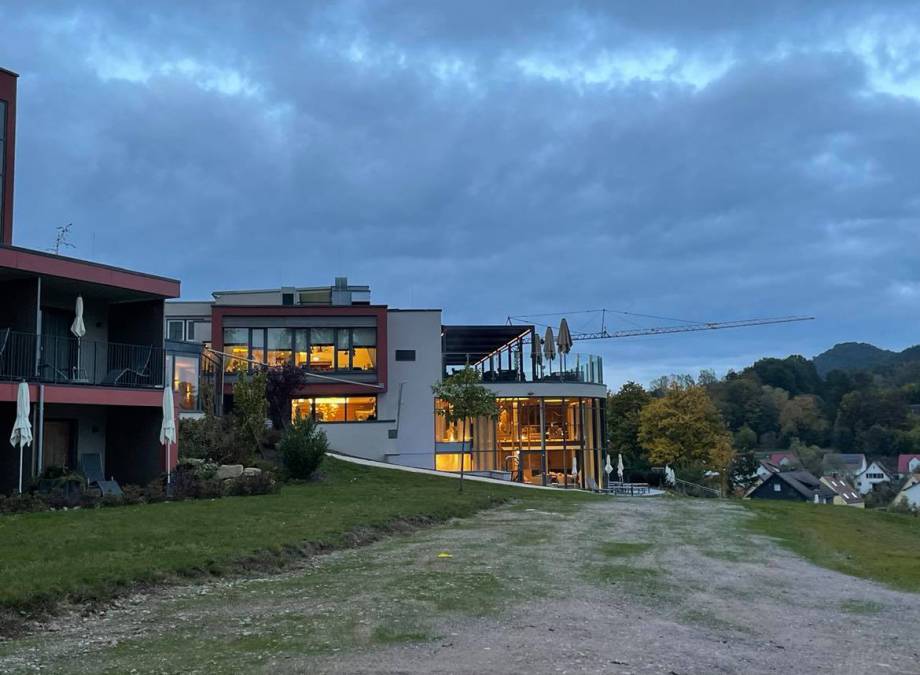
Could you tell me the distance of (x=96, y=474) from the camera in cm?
1917

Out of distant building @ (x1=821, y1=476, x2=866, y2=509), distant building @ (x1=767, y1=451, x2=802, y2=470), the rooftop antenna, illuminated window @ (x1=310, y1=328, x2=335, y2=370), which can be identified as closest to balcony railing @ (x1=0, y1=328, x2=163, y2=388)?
the rooftop antenna

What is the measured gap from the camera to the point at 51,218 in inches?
2525

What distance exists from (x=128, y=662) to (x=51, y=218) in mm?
65150

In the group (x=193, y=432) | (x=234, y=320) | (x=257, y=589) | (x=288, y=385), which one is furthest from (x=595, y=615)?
(x=234, y=320)

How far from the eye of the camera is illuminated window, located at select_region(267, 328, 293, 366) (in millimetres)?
37219

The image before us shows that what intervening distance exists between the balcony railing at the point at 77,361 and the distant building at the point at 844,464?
97117mm

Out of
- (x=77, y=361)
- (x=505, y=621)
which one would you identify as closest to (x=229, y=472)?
(x=77, y=361)

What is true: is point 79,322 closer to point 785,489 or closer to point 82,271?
point 82,271

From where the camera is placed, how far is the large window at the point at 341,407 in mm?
36969

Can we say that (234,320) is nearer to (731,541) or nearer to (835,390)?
(731,541)

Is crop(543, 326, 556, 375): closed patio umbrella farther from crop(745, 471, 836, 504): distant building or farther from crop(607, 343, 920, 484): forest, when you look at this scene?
crop(745, 471, 836, 504): distant building

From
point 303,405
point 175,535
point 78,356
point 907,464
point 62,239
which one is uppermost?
point 62,239

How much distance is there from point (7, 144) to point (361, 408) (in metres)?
18.3

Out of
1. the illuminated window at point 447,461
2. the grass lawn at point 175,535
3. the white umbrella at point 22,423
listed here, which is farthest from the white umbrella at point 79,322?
the illuminated window at point 447,461
